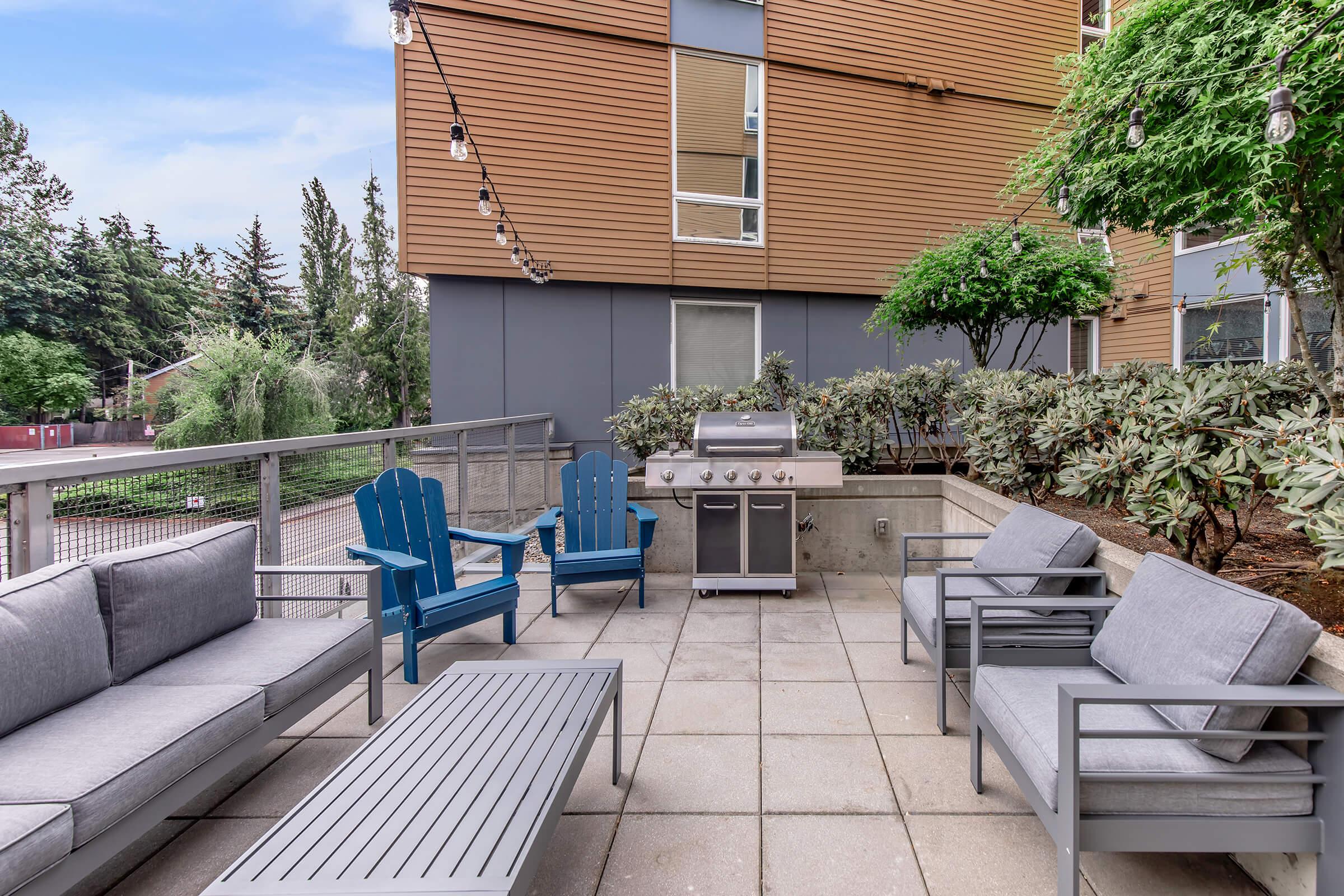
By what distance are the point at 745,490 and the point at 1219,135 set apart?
11.3ft

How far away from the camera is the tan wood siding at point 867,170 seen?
8047 millimetres

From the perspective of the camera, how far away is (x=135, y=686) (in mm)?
1833

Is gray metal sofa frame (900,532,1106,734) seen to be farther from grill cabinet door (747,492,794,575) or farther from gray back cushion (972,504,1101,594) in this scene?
grill cabinet door (747,492,794,575)

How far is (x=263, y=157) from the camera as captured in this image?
43.8m

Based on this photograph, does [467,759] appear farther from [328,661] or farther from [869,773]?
[869,773]

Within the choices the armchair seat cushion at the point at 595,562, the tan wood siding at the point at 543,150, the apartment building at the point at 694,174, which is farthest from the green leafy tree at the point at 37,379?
Result: the armchair seat cushion at the point at 595,562

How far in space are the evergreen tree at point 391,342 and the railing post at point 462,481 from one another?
19.3 metres

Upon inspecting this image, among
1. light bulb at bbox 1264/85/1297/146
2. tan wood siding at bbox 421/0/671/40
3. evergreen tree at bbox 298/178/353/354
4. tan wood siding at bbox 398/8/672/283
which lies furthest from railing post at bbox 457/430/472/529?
evergreen tree at bbox 298/178/353/354

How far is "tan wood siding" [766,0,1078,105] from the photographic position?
26.2 feet

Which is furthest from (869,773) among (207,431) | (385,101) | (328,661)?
(385,101)

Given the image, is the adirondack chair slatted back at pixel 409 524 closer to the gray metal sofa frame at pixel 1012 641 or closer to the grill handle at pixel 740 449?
the grill handle at pixel 740 449

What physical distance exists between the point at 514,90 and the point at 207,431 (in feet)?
32.2

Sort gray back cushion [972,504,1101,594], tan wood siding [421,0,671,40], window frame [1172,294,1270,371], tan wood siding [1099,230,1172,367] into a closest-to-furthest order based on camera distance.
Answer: gray back cushion [972,504,1101,594], tan wood siding [421,0,671,40], window frame [1172,294,1270,371], tan wood siding [1099,230,1172,367]

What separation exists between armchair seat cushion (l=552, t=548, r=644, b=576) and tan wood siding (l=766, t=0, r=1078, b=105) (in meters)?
7.13
